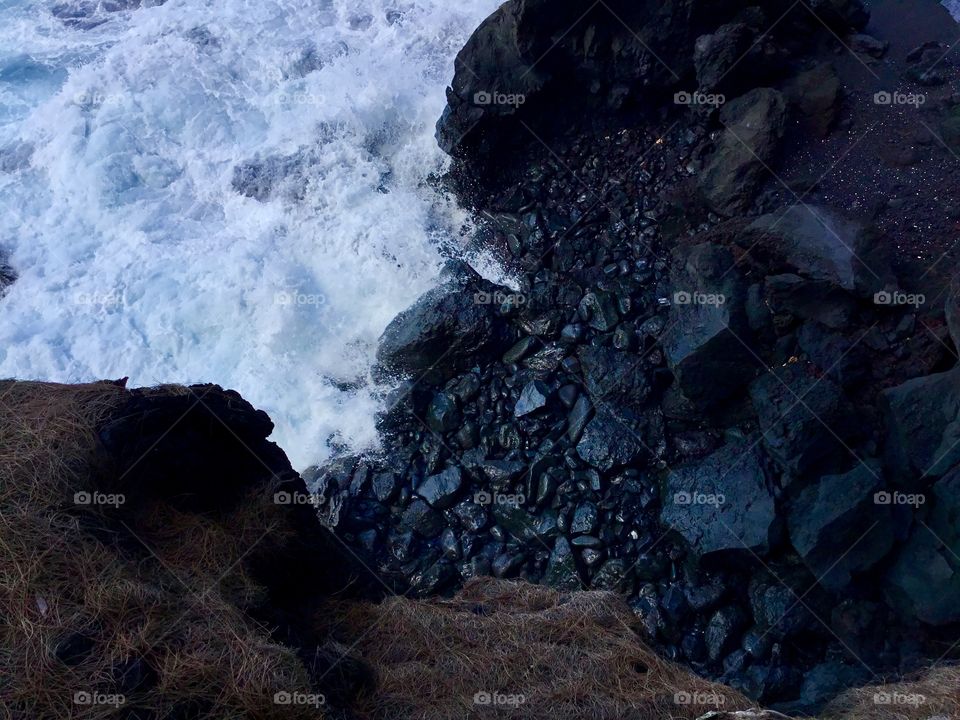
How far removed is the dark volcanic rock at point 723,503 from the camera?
7156 mm

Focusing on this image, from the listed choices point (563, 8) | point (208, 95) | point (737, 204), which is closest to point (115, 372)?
point (208, 95)

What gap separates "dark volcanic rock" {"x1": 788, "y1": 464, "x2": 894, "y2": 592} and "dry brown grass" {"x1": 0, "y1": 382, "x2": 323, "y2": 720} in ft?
14.7

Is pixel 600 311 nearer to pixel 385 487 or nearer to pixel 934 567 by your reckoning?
pixel 385 487

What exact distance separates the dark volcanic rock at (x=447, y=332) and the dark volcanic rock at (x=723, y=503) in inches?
98.4

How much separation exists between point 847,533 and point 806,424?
988 millimetres

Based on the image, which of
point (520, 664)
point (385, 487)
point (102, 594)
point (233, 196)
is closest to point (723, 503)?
point (520, 664)

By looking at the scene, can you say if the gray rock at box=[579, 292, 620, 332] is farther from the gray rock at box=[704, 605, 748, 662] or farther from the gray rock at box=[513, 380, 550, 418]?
the gray rock at box=[704, 605, 748, 662]

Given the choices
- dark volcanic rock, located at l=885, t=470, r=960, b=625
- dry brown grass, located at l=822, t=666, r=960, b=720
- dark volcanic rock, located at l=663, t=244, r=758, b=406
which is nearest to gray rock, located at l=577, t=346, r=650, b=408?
dark volcanic rock, located at l=663, t=244, r=758, b=406

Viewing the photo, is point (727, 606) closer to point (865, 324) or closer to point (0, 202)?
point (865, 324)

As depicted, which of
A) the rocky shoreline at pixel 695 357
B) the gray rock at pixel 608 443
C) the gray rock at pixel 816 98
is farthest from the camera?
the gray rock at pixel 816 98

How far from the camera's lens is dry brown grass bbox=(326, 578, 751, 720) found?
5.35m

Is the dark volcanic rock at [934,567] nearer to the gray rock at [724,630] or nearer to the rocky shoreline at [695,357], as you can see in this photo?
the rocky shoreline at [695,357]

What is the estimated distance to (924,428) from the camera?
275 inches

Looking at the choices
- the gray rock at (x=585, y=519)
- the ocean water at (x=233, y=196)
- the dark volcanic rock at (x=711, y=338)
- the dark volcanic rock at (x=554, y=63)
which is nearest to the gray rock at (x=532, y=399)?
the gray rock at (x=585, y=519)
